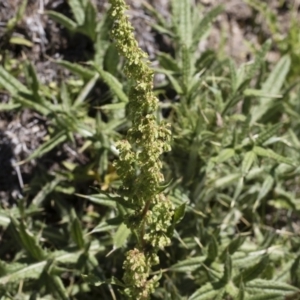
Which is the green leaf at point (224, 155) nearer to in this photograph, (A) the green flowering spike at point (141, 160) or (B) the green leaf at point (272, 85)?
(B) the green leaf at point (272, 85)

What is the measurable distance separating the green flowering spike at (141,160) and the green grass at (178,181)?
485 mm

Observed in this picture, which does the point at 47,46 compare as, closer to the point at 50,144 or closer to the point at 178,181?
the point at 50,144

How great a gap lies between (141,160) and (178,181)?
112 cm

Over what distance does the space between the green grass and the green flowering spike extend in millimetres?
485

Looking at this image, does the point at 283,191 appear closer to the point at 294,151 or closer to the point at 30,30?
the point at 294,151

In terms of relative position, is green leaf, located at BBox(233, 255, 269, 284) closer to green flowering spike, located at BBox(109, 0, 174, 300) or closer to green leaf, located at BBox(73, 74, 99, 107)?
green flowering spike, located at BBox(109, 0, 174, 300)

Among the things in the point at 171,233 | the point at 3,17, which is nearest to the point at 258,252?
the point at 171,233

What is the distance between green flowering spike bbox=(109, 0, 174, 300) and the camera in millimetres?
2262

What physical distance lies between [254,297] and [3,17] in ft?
7.55

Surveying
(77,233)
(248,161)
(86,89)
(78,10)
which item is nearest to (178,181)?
(248,161)

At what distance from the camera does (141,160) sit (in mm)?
2355

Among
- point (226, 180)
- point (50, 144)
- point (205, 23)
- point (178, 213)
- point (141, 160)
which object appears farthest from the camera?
point (205, 23)

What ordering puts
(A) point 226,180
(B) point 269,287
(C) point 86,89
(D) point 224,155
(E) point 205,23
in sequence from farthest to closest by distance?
(E) point 205,23 < (C) point 86,89 < (A) point 226,180 < (D) point 224,155 < (B) point 269,287

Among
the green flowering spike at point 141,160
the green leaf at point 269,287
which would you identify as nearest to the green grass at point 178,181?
the green leaf at point 269,287
